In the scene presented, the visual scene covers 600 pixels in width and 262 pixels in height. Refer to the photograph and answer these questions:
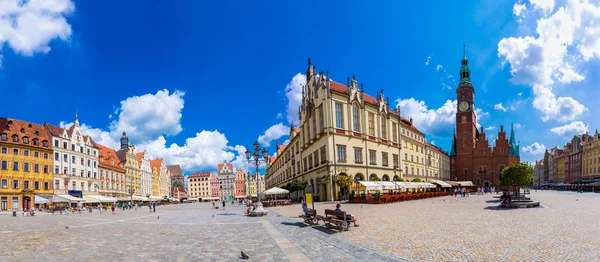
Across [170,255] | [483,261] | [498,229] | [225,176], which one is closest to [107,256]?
[170,255]

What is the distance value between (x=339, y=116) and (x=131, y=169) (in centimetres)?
6750

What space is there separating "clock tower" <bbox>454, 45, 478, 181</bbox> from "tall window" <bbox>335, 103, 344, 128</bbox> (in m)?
61.1

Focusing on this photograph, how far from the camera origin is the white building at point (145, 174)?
96.9 metres

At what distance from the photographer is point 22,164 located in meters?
51.8

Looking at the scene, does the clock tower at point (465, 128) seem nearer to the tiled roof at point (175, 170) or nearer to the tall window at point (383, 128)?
the tall window at point (383, 128)

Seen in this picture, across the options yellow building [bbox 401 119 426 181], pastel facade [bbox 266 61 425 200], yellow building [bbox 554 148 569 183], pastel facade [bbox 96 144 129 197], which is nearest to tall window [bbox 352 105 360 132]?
pastel facade [bbox 266 61 425 200]

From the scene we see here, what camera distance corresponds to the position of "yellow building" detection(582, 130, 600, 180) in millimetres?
87056

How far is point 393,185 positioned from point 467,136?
61.0m

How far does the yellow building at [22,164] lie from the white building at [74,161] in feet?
5.60

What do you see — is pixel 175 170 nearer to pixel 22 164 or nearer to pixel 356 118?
pixel 22 164

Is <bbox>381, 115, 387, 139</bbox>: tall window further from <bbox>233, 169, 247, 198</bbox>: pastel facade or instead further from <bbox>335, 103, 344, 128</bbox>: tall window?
<bbox>233, 169, 247, 198</bbox>: pastel facade

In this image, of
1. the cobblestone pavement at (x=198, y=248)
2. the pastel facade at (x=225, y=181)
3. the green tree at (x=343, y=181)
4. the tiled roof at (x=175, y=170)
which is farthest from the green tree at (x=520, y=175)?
the tiled roof at (x=175, y=170)

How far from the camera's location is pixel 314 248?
1040 centimetres

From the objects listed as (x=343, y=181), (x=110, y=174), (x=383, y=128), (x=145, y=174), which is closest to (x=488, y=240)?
(x=343, y=181)
